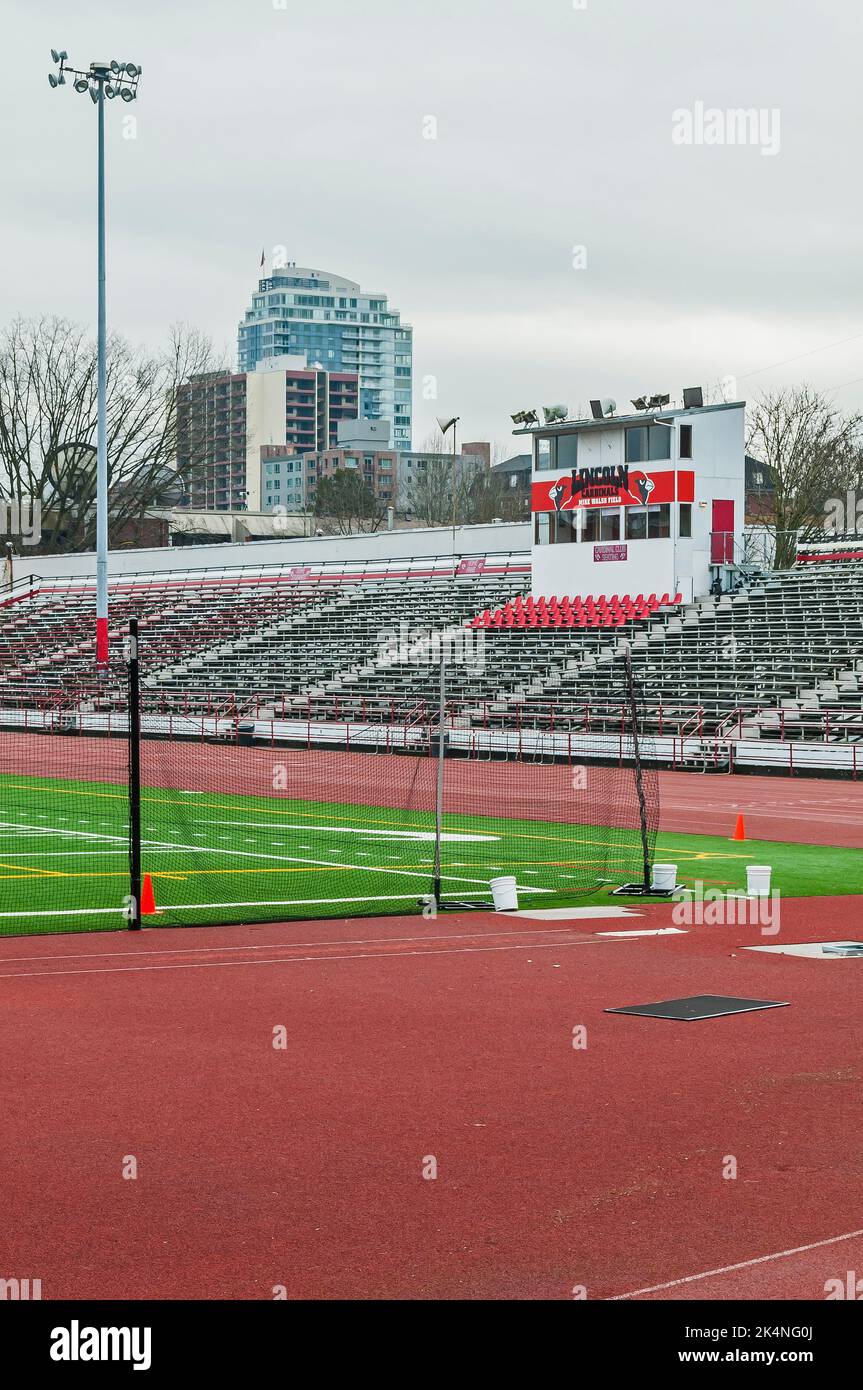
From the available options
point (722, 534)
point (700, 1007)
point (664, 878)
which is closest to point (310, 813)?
point (664, 878)

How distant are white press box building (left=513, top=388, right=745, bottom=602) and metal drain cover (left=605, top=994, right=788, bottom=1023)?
122 ft

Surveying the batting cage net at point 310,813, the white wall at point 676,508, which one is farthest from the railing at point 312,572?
the batting cage net at point 310,813

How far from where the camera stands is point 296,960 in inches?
567

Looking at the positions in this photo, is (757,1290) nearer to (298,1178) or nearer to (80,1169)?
(298,1178)

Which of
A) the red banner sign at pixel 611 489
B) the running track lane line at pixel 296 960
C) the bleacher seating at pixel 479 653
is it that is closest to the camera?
the running track lane line at pixel 296 960

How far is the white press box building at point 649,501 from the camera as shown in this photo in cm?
4903

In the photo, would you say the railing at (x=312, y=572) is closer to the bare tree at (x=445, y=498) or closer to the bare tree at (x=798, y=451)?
the bare tree at (x=798, y=451)

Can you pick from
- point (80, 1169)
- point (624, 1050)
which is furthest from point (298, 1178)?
point (624, 1050)

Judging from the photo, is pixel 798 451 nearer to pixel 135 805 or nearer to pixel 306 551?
pixel 306 551

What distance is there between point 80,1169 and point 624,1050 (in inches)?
160

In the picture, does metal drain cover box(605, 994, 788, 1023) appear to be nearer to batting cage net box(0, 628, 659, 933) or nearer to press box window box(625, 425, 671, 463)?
batting cage net box(0, 628, 659, 933)

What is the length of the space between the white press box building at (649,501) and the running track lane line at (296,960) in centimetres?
3475

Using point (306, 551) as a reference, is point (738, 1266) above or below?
below

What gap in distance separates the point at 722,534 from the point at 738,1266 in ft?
145
